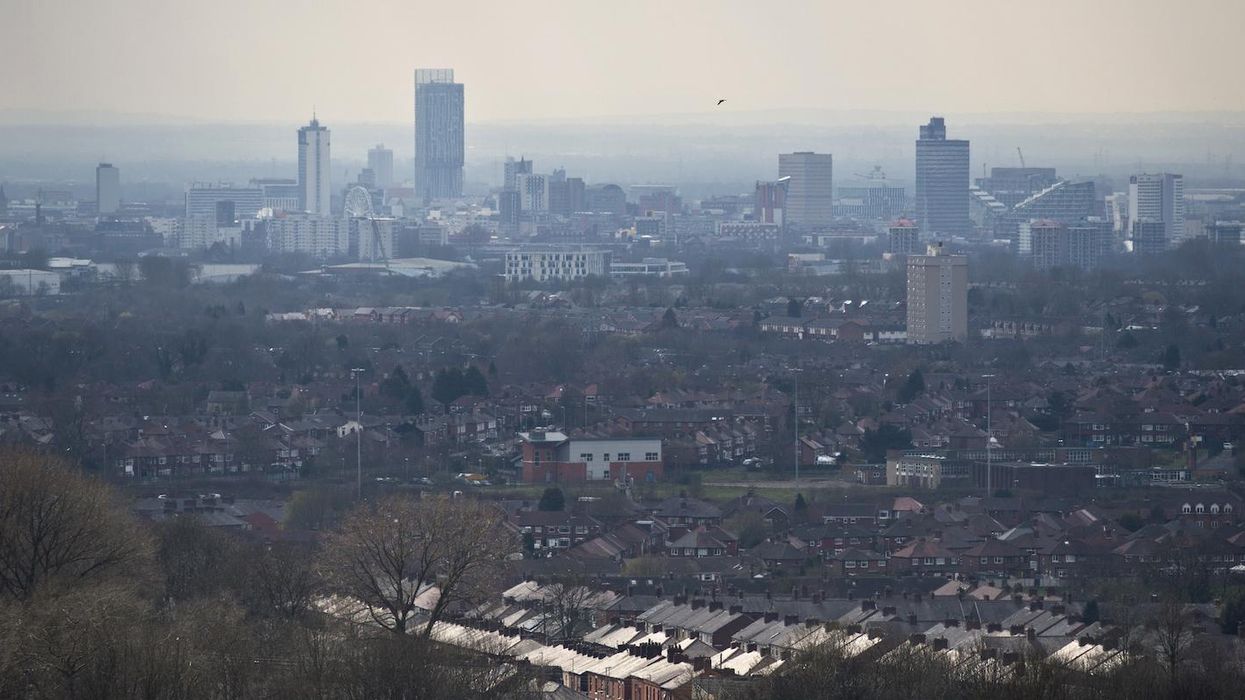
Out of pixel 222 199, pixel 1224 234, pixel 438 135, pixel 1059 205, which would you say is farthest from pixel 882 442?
pixel 438 135

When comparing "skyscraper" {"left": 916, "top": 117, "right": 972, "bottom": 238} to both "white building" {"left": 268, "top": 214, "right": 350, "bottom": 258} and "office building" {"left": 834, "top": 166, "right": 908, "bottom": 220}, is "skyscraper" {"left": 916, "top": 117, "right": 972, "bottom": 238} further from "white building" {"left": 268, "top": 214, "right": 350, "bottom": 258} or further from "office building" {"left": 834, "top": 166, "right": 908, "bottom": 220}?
"white building" {"left": 268, "top": 214, "right": 350, "bottom": 258}

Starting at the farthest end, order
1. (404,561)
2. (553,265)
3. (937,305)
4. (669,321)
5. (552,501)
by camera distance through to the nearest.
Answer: (553,265) → (937,305) → (669,321) → (552,501) → (404,561)

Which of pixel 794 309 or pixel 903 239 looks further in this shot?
pixel 903 239

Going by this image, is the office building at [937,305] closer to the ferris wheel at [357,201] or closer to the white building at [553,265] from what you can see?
the white building at [553,265]

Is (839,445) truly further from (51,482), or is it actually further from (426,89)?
(426,89)

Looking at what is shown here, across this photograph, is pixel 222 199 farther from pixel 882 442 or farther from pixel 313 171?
pixel 882 442

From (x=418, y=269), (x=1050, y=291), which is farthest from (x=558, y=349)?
(x=418, y=269)

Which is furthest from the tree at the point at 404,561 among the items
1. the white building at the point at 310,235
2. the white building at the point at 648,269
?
the white building at the point at 310,235
